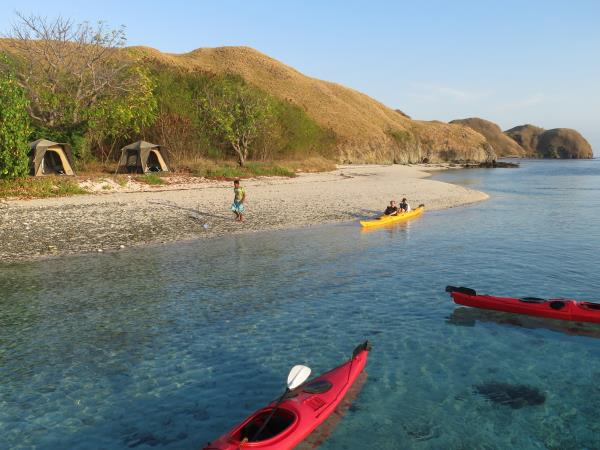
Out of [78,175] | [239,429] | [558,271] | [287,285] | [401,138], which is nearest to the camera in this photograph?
[239,429]

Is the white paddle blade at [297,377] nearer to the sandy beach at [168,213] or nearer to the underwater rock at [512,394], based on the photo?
the underwater rock at [512,394]

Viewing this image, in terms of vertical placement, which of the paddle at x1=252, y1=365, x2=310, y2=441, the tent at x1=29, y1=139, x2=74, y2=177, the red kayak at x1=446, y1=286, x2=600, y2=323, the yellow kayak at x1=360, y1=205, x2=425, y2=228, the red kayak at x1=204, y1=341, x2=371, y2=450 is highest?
the tent at x1=29, y1=139, x2=74, y2=177

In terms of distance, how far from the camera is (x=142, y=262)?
1656 centimetres

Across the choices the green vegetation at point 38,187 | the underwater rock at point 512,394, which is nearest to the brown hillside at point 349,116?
the green vegetation at point 38,187

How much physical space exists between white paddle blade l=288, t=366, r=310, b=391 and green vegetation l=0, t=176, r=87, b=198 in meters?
26.2

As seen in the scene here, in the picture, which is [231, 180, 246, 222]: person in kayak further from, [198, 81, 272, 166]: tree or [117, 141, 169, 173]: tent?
[198, 81, 272, 166]: tree

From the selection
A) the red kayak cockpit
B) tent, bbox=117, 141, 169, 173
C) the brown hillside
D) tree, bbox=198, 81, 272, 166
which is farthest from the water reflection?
the brown hillside

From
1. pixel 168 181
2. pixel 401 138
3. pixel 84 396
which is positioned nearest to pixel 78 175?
pixel 168 181

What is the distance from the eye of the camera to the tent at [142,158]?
128 feet

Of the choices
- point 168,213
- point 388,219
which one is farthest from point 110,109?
point 388,219

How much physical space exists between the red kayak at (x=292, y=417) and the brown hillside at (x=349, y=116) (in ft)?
294

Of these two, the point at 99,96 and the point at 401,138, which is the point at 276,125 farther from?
the point at 401,138

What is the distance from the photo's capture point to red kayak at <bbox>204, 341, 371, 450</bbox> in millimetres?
5746

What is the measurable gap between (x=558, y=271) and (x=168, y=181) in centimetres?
2865
